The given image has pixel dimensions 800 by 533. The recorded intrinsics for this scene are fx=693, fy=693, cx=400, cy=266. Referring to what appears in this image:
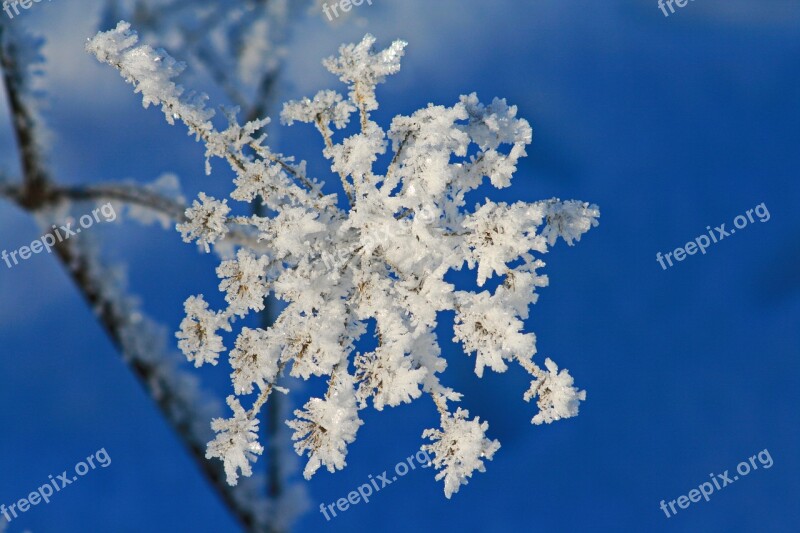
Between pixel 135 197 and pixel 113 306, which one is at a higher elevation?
pixel 135 197

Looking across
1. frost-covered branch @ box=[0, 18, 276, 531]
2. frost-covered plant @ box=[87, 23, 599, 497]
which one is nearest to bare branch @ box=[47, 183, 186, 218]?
frost-covered branch @ box=[0, 18, 276, 531]

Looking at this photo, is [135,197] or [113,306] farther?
[113,306]

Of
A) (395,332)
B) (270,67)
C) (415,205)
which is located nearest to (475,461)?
(395,332)

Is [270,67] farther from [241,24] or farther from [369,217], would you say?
[369,217]

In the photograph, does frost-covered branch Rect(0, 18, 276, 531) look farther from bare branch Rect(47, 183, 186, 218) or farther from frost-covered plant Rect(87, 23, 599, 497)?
frost-covered plant Rect(87, 23, 599, 497)

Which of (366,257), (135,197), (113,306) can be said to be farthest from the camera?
(113,306)

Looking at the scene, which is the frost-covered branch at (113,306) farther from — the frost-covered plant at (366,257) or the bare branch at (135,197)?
the frost-covered plant at (366,257)

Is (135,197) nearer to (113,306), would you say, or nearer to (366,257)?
(113,306)

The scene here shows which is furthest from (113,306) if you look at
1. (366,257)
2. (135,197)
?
(366,257)
